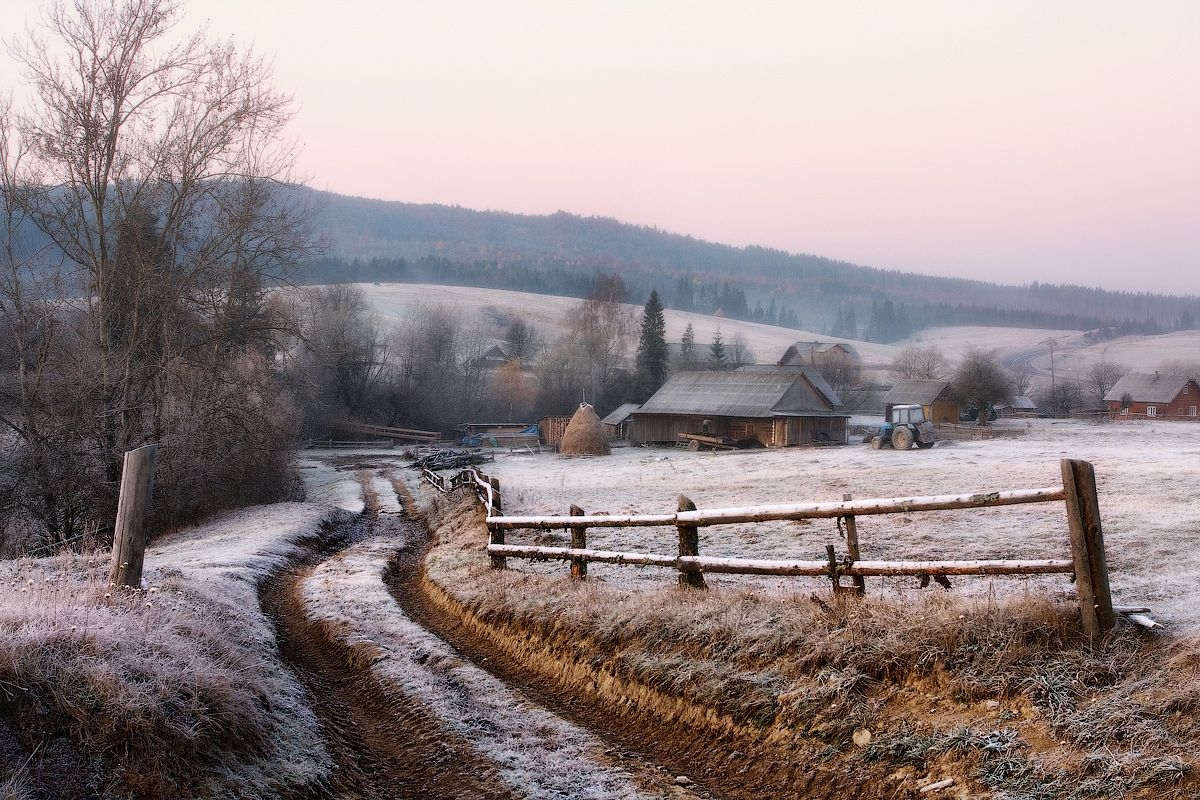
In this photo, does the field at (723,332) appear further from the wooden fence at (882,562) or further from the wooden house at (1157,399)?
the wooden fence at (882,562)

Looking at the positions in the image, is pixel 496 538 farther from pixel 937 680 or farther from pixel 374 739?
pixel 937 680

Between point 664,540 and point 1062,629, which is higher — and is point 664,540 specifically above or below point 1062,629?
below

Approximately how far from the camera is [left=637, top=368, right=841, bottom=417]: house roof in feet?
177

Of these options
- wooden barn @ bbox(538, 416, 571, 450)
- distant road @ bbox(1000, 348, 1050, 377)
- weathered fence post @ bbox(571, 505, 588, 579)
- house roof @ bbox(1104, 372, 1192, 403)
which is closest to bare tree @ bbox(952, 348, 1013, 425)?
house roof @ bbox(1104, 372, 1192, 403)

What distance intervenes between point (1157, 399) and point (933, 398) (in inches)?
800

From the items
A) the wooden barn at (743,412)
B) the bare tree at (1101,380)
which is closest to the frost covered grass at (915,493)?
the wooden barn at (743,412)

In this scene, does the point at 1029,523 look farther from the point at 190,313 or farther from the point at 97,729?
the point at 190,313

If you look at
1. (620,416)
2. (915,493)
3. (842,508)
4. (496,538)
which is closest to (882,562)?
(842,508)

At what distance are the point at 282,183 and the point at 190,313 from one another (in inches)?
191

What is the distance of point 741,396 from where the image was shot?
182 ft

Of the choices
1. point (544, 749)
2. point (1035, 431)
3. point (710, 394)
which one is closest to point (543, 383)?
point (710, 394)

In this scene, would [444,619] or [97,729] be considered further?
[444,619]

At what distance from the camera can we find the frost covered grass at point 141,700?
206 inches

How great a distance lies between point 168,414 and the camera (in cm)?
2581
